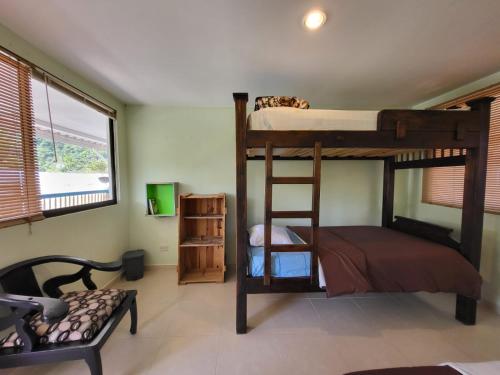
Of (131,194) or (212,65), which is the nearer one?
(212,65)

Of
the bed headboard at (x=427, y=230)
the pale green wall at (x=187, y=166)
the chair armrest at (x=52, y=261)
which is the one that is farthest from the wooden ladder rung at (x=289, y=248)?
the bed headboard at (x=427, y=230)

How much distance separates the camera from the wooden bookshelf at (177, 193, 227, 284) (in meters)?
2.83

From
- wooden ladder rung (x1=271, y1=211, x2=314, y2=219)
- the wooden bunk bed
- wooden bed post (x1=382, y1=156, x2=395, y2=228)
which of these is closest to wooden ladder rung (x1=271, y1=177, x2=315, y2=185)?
the wooden bunk bed

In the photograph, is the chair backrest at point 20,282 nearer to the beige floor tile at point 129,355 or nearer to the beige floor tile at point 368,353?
the beige floor tile at point 129,355

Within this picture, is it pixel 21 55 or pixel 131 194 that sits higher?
pixel 21 55

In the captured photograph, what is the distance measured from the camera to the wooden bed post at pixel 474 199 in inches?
69.9

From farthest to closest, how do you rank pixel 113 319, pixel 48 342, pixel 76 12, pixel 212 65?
pixel 212 65, pixel 113 319, pixel 76 12, pixel 48 342

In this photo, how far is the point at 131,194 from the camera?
3.06 metres

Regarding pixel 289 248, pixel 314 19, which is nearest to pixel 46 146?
pixel 289 248

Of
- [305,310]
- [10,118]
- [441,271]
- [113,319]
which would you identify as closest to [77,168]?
[10,118]

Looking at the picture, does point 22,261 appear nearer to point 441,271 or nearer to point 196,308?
point 196,308

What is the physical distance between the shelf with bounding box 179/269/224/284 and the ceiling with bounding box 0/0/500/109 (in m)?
2.36

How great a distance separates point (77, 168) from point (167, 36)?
1664 mm

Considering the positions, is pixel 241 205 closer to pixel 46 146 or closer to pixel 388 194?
pixel 46 146
